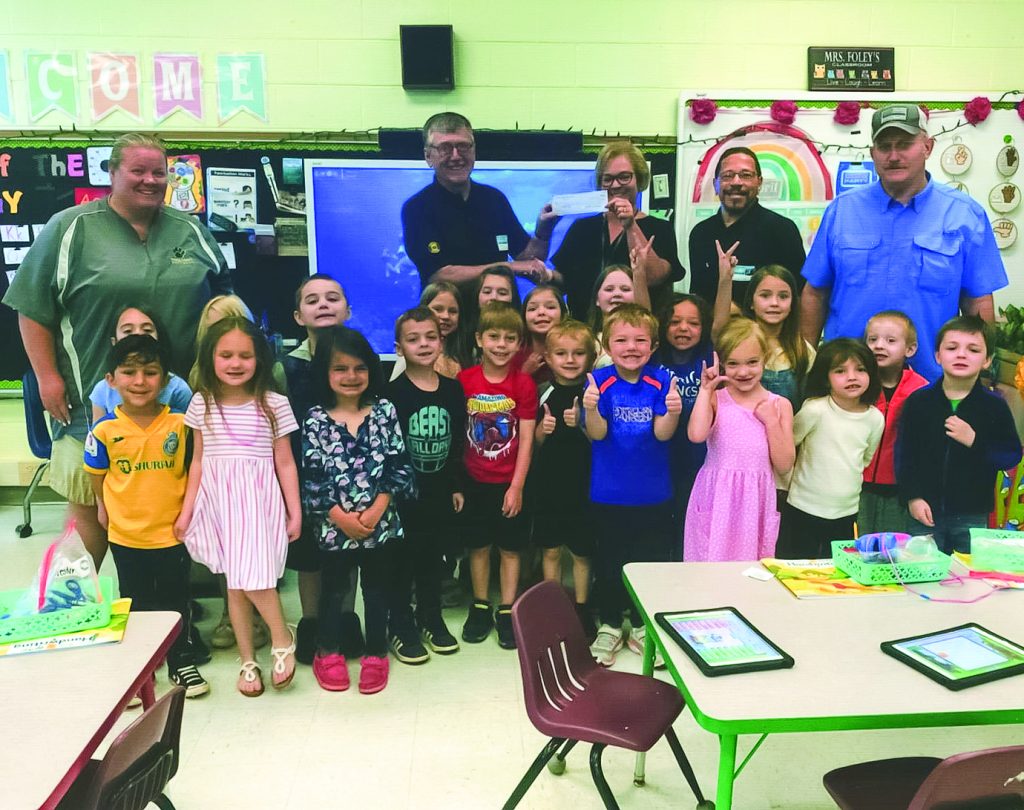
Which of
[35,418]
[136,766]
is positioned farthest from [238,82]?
[136,766]

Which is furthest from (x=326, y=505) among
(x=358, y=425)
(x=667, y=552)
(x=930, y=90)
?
(x=930, y=90)

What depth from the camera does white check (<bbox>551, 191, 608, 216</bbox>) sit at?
3.55 metres

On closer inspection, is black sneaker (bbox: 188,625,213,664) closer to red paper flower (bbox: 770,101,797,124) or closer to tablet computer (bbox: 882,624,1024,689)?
tablet computer (bbox: 882,624,1024,689)

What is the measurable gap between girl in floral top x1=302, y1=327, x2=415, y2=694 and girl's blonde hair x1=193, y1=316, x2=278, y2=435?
0.15 metres

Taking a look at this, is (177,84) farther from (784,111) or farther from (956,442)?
(956,442)

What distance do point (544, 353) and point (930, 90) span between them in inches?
112

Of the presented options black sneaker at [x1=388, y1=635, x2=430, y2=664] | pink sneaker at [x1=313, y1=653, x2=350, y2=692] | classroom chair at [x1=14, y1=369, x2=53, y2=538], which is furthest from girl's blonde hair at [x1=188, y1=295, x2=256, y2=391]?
black sneaker at [x1=388, y1=635, x2=430, y2=664]

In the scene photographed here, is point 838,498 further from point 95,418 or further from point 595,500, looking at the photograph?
→ point 95,418

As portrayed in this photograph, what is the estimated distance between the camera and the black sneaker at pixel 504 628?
107 inches

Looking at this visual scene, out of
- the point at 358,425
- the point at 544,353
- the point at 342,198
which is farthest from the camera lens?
the point at 342,198

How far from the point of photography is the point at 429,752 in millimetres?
2135

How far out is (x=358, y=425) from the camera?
245 cm

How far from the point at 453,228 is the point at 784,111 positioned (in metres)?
1.84

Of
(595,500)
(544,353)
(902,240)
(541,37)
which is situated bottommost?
(595,500)
